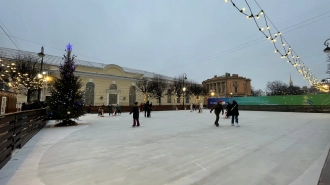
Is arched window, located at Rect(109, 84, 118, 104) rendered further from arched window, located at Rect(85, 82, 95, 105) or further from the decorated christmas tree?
the decorated christmas tree

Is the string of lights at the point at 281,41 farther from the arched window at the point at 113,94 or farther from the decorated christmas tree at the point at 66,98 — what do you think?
the arched window at the point at 113,94

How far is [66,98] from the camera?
10.8m

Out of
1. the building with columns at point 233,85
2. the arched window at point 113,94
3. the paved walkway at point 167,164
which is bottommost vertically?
the paved walkway at point 167,164

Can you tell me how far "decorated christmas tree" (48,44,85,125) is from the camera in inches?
417

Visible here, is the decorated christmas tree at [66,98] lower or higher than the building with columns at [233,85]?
lower

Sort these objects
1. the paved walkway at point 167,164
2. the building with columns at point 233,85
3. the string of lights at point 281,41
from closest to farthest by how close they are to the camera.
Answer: the paved walkway at point 167,164 < the string of lights at point 281,41 < the building with columns at point 233,85

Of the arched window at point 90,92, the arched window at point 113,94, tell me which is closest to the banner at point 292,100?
the arched window at point 113,94

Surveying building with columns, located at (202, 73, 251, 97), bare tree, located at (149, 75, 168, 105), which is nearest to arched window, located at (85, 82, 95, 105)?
bare tree, located at (149, 75, 168, 105)

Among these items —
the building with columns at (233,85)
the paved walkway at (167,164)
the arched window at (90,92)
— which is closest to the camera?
the paved walkway at (167,164)

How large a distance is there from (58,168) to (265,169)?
173 inches

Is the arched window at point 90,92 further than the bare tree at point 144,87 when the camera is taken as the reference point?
No

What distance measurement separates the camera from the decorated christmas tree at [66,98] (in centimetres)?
1059

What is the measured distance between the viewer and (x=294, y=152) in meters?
4.72

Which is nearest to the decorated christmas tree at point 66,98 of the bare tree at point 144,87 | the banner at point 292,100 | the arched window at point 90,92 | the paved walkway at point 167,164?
the paved walkway at point 167,164
